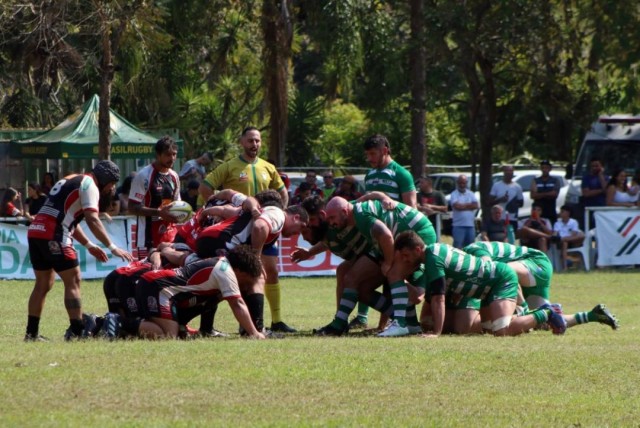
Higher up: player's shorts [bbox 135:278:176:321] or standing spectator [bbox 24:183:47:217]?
standing spectator [bbox 24:183:47:217]

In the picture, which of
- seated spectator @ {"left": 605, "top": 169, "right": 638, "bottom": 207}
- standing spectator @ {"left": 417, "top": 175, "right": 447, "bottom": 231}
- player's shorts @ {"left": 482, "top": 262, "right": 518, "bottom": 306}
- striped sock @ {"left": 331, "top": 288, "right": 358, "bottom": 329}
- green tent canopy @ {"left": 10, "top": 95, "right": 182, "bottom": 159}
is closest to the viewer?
player's shorts @ {"left": 482, "top": 262, "right": 518, "bottom": 306}

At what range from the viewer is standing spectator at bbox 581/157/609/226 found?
25.4 m

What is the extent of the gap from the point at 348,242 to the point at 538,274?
2151mm

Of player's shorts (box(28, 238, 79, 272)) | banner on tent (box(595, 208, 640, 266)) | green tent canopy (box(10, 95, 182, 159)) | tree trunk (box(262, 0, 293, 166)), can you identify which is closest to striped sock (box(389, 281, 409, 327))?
player's shorts (box(28, 238, 79, 272))

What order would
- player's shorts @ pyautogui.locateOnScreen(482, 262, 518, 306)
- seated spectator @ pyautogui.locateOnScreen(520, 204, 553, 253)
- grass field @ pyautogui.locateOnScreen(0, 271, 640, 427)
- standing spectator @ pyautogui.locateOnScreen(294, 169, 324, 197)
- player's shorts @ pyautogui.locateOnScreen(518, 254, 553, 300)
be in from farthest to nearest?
standing spectator @ pyautogui.locateOnScreen(294, 169, 324, 197) < seated spectator @ pyautogui.locateOnScreen(520, 204, 553, 253) < player's shorts @ pyautogui.locateOnScreen(518, 254, 553, 300) < player's shorts @ pyautogui.locateOnScreen(482, 262, 518, 306) < grass field @ pyautogui.locateOnScreen(0, 271, 640, 427)

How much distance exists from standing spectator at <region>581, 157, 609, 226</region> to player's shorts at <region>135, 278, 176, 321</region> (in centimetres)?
1531

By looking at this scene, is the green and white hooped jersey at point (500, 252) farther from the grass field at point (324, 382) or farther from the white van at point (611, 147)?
the white van at point (611, 147)

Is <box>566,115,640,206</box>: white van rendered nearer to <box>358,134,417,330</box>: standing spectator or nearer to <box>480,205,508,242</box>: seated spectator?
<box>480,205,508,242</box>: seated spectator

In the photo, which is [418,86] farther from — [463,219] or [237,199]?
[237,199]

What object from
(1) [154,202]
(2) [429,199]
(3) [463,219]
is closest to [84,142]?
(2) [429,199]

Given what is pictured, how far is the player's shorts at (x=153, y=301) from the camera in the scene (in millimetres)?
11578

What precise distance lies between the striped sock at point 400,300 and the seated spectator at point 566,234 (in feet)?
40.8

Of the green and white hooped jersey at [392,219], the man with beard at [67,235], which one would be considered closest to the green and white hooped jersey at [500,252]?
the green and white hooped jersey at [392,219]

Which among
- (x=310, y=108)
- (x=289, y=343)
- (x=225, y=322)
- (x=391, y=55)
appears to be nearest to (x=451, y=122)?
(x=310, y=108)
